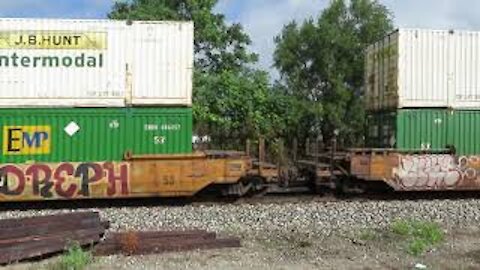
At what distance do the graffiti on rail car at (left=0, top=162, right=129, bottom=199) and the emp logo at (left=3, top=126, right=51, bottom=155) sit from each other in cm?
29

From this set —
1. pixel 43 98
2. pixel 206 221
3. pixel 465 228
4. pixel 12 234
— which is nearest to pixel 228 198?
pixel 206 221

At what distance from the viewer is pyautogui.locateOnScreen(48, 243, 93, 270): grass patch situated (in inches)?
316

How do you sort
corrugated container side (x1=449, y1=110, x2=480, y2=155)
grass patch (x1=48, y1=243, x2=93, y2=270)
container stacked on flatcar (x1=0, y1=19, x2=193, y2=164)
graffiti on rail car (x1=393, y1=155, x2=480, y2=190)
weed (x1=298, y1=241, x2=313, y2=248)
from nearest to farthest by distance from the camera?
1. grass patch (x1=48, y1=243, x2=93, y2=270)
2. weed (x1=298, y1=241, x2=313, y2=248)
3. container stacked on flatcar (x1=0, y1=19, x2=193, y2=164)
4. graffiti on rail car (x1=393, y1=155, x2=480, y2=190)
5. corrugated container side (x1=449, y1=110, x2=480, y2=155)

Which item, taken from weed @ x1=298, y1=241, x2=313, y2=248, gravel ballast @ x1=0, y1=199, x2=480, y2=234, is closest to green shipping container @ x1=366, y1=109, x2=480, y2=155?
gravel ballast @ x1=0, y1=199, x2=480, y2=234

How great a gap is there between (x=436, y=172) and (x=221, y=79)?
634 inches

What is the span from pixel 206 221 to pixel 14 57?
5338mm

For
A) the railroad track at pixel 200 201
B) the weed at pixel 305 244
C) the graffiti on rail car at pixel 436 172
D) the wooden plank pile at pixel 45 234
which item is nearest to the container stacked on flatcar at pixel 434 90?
the graffiti on rail car at pixel 436 172

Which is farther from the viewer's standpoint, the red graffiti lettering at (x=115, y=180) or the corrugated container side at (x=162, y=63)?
the corrugated container side at (x=162, y=63)

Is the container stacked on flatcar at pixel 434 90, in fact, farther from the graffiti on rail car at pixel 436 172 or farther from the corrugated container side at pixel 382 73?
the graffiti on rail car at pixel 436 172

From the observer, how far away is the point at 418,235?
33.8ft

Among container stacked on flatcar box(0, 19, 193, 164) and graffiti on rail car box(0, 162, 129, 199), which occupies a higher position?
container stacked on flatcar box(0, 19, 193, 164)

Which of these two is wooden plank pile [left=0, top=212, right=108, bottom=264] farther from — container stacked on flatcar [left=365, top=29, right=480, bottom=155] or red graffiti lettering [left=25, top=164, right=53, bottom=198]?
container stacked on flatcar [left=365, top=29, right=480, bottom=155]

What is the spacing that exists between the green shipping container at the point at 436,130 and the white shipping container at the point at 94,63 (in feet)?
15.8

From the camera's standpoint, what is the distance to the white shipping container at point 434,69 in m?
16.4
